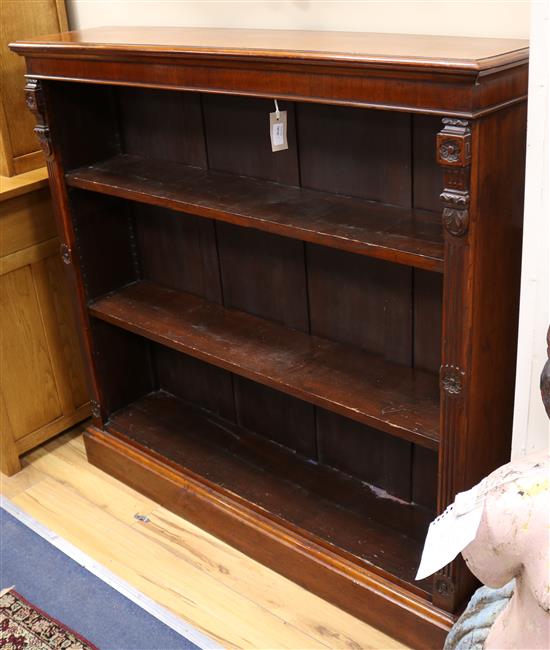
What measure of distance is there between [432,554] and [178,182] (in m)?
1.34

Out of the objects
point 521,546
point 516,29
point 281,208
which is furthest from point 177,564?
point 516,29

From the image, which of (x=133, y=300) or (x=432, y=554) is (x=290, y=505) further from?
(x=432, y=554)

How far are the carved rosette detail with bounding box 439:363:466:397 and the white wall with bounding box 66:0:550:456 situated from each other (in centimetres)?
12

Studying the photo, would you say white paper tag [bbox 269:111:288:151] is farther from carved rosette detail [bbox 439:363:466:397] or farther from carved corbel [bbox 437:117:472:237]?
carved rosette detail [bbox 439:363:466:397]

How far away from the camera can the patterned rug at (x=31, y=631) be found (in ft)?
6.63

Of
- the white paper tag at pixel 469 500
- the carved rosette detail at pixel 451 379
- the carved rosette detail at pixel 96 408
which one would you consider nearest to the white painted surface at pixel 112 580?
the carved rosette detail at pixel 96 408

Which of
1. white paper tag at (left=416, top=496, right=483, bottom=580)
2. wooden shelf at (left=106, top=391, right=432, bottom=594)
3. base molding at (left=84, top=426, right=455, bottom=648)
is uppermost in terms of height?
white paper tag at (left=416, top=496, right=483, bottom=580)

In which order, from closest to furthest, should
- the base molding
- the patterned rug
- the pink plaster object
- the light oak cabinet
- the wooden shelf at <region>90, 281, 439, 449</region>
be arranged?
the pink plaster object, the wooden shelf at <region>90, 281, 439, 449</region>, the base molding, the patterned rug, the light oak cabinet

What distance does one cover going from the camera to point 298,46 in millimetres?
1642

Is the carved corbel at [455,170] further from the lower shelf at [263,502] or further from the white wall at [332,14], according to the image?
the lower shelf at [263,502]

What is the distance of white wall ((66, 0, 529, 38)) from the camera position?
164 cm

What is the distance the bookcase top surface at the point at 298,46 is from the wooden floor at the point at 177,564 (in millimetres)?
1316

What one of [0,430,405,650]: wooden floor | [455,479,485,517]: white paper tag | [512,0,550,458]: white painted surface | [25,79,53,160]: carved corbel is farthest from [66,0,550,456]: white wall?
[0,430,405,650]: wooden floor

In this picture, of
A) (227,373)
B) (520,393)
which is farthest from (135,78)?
(520,393)
